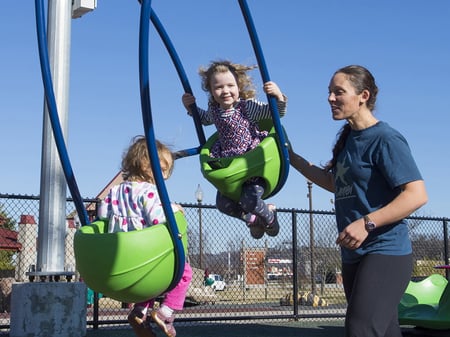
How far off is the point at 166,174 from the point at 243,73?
0.85 m

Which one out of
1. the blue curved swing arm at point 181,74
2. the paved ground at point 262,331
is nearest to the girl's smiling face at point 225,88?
the blue curved swing arm at point 181,74

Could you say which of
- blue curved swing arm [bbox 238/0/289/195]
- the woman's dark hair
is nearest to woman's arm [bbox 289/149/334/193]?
blue curved swing arm [bbox 238/0/289/195]

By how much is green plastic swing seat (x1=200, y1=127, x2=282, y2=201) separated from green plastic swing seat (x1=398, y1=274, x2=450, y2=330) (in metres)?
3.49

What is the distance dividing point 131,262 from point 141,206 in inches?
18.6

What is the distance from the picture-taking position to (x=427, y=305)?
23.9 ft

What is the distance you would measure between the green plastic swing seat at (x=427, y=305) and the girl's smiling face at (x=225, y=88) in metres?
3.60

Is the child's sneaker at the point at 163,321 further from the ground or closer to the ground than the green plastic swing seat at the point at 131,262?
closer to the ground

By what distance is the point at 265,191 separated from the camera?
3773 mm

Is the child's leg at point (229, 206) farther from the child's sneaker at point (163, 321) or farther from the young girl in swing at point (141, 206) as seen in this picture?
the child's sneaker at point (163, 321)

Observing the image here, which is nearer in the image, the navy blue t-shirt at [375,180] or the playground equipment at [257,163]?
the navy blue t-shirt at [375,180]

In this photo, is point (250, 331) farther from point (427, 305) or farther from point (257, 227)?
point (257, 227)

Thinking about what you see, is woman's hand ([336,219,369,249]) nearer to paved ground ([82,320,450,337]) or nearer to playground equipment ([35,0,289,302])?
playground equipment ([35,0,289,302])

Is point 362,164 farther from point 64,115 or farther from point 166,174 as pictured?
point 64,115

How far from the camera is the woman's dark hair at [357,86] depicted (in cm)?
309
